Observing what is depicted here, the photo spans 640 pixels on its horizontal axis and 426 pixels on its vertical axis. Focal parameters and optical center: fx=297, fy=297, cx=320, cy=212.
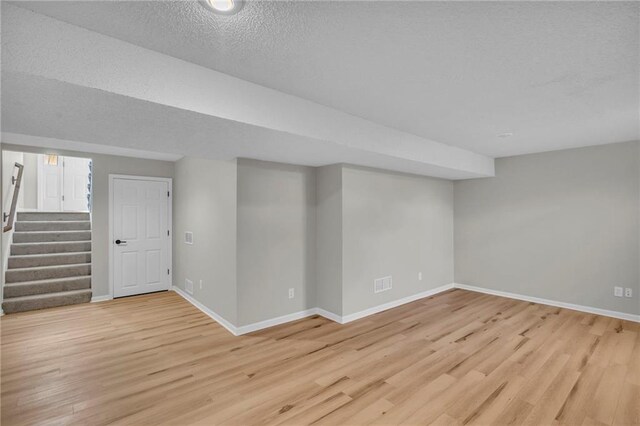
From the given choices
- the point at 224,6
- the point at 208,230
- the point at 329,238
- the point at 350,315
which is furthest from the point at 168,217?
the point at 224,6

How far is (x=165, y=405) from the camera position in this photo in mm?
2217

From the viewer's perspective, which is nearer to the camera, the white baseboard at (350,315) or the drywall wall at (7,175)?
the white baseboard at (350,315)

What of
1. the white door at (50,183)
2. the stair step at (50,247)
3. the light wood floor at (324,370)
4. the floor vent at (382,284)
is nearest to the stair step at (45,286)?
the light wood floor at (324,370)

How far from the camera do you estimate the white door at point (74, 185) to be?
739 centimetres

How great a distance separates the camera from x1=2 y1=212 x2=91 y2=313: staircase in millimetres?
4434

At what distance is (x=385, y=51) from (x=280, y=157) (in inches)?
75.8

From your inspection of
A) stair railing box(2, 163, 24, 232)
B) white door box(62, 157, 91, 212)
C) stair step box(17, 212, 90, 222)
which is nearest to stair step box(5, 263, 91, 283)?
stair railing box(2, 163, 24, 232)

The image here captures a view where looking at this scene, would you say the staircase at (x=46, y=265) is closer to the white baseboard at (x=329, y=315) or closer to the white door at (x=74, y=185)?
the white door at (x=74, y=185)

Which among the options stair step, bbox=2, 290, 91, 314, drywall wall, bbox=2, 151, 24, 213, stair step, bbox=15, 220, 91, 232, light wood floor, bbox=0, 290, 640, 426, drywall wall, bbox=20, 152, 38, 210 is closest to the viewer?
light wood floor, bbox=0, 290, 640, 426

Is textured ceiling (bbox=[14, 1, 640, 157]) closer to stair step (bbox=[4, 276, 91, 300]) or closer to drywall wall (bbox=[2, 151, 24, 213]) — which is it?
drywall wall (bbox=[2, 151, 24, 213])

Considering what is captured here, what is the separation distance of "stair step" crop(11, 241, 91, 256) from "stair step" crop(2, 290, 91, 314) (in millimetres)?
892

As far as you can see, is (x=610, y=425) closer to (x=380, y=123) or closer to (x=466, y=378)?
(x=466, y=378)

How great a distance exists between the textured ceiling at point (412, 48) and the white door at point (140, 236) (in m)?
4.17

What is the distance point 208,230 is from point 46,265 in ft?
10.2
